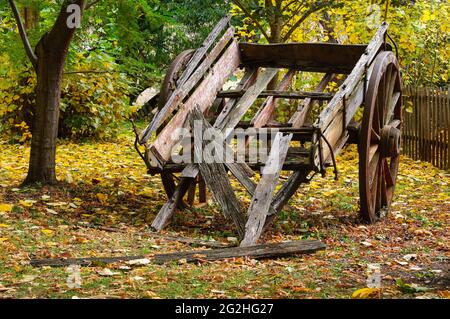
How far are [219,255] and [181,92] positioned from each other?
1.93m

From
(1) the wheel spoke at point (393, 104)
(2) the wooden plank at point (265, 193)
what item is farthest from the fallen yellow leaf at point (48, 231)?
(1) the wheel spoke at point (393, 104)

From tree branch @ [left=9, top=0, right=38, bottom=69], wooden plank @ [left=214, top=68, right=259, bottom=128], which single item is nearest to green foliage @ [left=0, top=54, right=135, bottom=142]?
tree branch @ [left=9, top=0, right=38, bottom=69]

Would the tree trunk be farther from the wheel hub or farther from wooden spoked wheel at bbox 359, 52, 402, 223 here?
the wheel hub

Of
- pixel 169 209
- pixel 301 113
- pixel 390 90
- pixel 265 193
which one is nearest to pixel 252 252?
pixel 265 193

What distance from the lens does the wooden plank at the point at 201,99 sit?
636 centimetres

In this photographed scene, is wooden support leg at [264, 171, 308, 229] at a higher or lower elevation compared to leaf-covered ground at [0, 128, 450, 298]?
higher

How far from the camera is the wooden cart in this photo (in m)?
6.11

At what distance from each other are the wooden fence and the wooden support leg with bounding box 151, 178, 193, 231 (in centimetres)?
587

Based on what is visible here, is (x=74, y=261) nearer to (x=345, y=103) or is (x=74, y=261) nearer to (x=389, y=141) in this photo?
(x=345, y=103)

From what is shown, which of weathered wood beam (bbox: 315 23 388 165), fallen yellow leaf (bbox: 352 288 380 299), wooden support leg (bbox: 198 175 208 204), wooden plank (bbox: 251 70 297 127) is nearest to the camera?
fallen yellow leaf (bbox: 352 288 380 299)

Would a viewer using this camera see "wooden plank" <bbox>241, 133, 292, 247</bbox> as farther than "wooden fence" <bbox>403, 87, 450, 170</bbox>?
No

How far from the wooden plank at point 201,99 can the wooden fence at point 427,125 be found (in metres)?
4.78

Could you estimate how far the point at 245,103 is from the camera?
7.37 meters

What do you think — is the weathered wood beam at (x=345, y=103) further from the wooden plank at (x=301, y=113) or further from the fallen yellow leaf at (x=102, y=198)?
the fallen yellow leaf at (x=102, y=198)
